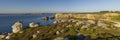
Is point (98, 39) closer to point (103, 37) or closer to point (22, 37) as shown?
point (103, 37)

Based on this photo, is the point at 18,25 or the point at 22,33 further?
the point at 18,25

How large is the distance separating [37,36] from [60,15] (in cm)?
13543

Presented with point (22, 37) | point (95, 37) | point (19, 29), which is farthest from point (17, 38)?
point (95, 37)

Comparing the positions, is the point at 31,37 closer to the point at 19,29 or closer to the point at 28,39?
the point at 28,39

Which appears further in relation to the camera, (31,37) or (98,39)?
(31,37)

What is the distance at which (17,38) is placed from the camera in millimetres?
36781

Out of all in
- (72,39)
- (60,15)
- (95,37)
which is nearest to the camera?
(72,39)

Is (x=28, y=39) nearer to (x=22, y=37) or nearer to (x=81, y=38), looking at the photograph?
(x=22, y=37)

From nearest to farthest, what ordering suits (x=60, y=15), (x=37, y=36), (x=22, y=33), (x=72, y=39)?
(x=72, y=39) → (x=37, y=36) → (x=22, y=33) → (x=60, y=15)

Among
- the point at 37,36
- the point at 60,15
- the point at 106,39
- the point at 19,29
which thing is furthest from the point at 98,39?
the point at 60,15

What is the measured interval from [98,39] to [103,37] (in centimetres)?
177

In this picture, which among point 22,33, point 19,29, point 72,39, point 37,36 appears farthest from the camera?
point 19,29

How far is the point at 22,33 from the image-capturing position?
40938 millimetres

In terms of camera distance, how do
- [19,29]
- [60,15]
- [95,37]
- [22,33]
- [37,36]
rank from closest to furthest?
[95,37] < [37,36] < [22,33] < [19,29] < [60,15]
